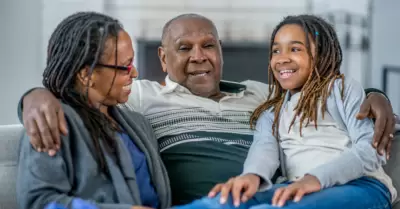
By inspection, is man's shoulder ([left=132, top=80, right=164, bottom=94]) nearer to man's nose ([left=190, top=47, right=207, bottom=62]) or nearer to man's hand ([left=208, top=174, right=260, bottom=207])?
man's nose ([left=190, top=47, right=207, bottom=62])

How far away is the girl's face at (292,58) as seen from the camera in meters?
1.59

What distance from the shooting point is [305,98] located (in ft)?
5.10

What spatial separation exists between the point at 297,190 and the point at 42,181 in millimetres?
543

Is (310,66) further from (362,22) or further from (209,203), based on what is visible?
(362,22)

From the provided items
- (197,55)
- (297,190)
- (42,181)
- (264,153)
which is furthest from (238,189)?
(197,55)

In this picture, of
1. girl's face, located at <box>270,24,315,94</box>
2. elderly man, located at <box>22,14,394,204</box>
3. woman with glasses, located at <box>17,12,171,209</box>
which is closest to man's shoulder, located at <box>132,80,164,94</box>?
elderly man, located at <box>22,14,394,204</box>

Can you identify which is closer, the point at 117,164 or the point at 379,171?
the point at 117,164

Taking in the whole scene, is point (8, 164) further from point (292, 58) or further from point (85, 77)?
point (292, 58)

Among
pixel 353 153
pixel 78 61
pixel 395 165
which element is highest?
pixel 78 61

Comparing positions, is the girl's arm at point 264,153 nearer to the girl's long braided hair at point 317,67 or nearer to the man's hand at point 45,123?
the girl's long braided hair at point 317,67

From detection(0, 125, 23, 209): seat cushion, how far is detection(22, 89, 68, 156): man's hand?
0.81 feet

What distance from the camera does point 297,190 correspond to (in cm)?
123

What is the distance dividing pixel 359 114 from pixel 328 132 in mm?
111

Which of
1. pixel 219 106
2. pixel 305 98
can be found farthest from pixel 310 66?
pixel 219 106
